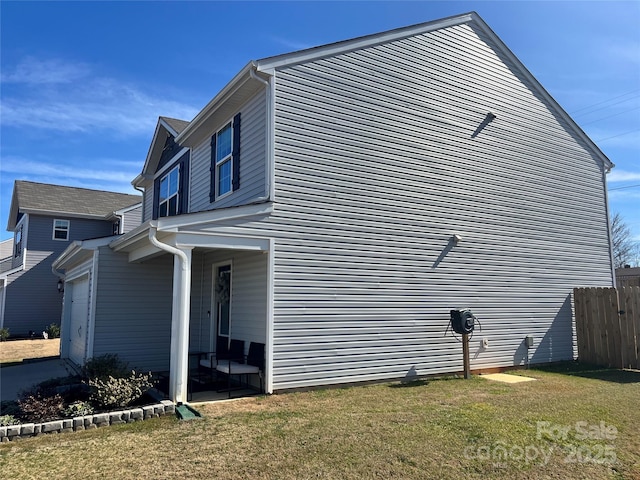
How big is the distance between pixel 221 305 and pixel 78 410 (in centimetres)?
400

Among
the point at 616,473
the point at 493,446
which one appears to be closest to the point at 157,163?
the point at 493,446

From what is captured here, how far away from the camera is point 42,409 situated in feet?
19.5

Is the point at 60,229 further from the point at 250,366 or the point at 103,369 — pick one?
the point at 250,366

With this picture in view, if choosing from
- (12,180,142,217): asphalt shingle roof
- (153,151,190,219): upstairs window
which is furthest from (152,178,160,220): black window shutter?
(12,180,142,217): asphalt shingle roof

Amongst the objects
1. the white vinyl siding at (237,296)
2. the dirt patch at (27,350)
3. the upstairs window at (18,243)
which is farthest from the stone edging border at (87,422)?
the upstairs window at (18,243)

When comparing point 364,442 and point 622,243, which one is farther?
point 622,243

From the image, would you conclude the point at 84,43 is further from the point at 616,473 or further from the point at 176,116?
the point at 616,473

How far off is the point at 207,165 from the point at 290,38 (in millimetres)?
3523

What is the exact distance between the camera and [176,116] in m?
14.3

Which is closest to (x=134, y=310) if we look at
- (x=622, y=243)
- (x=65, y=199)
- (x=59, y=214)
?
(x=59, y=214)

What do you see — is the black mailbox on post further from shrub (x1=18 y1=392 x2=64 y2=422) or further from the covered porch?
shrub (x1=18 y1=392 x2=64 y2=422)

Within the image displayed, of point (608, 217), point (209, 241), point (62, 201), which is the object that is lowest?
point (209, 241)

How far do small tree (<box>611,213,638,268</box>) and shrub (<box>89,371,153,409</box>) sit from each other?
1719 inches

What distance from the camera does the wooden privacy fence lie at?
1009 cm
